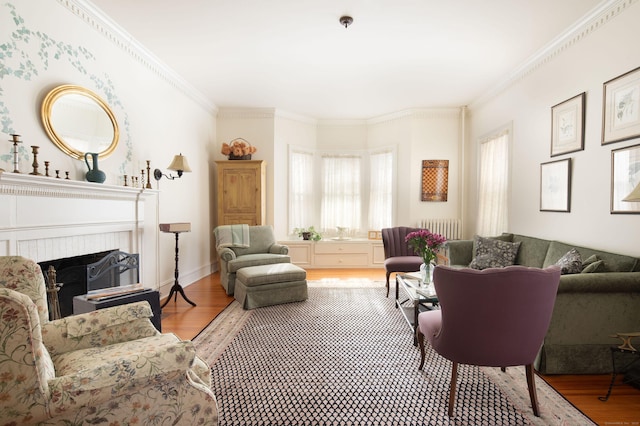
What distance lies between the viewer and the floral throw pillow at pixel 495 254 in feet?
12.4

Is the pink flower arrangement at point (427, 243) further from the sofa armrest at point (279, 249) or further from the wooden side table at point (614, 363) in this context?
the sofa armrest at point (279, 249)

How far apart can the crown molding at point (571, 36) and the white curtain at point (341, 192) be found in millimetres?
2984

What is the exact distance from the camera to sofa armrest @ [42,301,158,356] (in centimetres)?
165

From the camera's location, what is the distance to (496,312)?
1690 millimetres

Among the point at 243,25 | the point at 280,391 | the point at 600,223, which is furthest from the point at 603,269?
the point at 243,25

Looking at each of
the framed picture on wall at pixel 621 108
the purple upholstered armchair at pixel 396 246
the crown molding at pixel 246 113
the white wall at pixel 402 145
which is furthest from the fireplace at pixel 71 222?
the framed picture on wall at pixel 621 108

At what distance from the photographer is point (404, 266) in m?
4.20

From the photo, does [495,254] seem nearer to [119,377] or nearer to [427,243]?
[427,243]

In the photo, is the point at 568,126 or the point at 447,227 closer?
the point at 568,126

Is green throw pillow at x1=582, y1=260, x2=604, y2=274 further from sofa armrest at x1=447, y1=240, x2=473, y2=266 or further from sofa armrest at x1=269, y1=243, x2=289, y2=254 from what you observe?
sofa armrest at x1=269, y1=243, x2=289, y2=254

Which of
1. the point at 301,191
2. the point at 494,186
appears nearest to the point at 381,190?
the point at 301,191

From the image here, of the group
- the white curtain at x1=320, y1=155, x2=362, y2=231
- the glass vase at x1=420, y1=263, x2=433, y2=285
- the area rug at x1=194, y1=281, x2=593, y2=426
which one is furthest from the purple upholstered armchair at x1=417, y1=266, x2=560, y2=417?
the white curtain at x1=320, y1=155, x2=362, y2=231

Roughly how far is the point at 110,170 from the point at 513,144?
4958 mm

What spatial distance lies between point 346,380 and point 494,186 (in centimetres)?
391
